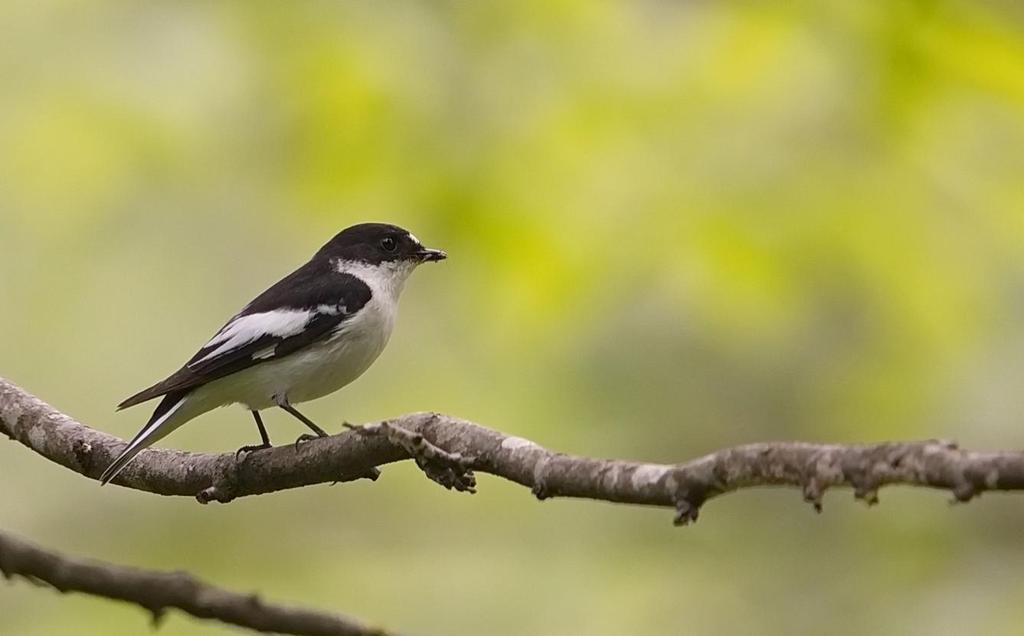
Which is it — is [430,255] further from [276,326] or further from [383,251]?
[276,326]

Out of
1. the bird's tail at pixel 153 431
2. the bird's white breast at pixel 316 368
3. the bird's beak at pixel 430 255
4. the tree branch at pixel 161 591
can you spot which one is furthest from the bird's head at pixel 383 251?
the tree branch at pixel 161 591

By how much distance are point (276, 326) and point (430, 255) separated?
906 millimetres

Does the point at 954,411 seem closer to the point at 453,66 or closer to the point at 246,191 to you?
the point at 453,66

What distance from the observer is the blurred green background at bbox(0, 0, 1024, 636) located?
5.98 m

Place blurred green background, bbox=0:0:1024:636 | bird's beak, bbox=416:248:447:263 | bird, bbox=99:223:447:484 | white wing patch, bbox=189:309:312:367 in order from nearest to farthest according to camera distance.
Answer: bird, bbox=99:223:447:484
white wing patch, bbox=189:309:312:367
bird's beak, bbox=416:248:447:263
blurred green background, bbox=0:0:1024:636

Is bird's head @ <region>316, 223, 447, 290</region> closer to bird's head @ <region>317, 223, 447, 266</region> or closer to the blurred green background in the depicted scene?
bird's head @ <region>317, 223, 447, 266</region>

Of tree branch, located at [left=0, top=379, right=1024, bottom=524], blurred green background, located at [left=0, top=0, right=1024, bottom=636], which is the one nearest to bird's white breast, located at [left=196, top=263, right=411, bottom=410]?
tree branch, located at [left=0, top=379, right=1024, bottom=524]

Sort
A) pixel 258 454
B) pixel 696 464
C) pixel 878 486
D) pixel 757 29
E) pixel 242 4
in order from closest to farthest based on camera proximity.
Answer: pixel 878 486 → pixel 696 464 → pixel 258 454 → pixel 757 29 → pixel 242 4

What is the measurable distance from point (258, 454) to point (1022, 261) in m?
3.77

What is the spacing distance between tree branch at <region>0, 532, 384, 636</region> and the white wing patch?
3024mm

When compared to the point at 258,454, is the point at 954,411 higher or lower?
higher

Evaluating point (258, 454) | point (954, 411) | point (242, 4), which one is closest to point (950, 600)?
point (954, 411)

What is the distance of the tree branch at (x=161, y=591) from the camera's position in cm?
195

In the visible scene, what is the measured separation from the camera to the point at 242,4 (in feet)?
20.9
